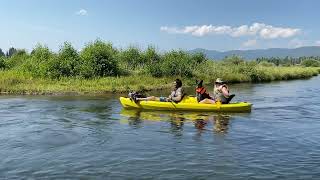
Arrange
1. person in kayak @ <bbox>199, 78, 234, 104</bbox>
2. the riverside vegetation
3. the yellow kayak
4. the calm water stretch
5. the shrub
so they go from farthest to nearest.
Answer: the shrub < the riverside vegetation < person in kayak @ <bbox>199, 78, 234, 104</bbox> < the yellow kayak < the calm water stretch

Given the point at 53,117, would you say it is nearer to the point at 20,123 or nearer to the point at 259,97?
the point at 20,123

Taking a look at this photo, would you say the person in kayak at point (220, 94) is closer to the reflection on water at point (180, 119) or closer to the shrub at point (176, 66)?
the reflection on water at point (180, 119)

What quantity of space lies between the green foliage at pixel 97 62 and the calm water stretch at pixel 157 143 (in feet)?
46.3

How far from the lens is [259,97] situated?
1124 inches

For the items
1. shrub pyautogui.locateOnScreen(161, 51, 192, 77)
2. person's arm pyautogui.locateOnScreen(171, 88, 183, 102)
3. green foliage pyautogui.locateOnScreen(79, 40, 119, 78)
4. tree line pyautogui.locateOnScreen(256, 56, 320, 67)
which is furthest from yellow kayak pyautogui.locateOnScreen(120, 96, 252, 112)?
tree line pyautogui.locateOnScreen(256, 56, 320, 67)

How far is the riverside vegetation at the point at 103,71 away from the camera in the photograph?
32656 mm

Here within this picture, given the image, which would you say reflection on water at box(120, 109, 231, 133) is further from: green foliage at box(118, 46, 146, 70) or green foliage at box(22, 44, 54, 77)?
green foliage at box(118, 46, 146, 70)

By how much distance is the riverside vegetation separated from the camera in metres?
32.7

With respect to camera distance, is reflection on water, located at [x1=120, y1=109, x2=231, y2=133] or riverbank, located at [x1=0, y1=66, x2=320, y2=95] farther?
riverbank, located at [x1=0, y1=66, x2=320, y2=95]

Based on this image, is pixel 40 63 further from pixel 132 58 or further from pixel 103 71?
pixel 132 58

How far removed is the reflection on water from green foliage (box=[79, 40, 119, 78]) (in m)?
15.3

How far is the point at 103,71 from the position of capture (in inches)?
1497

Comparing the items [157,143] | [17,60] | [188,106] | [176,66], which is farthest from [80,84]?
[157,143]

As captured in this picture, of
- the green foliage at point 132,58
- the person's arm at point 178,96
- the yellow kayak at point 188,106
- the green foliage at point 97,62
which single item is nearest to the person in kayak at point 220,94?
the yellow kayak at point 188,106
